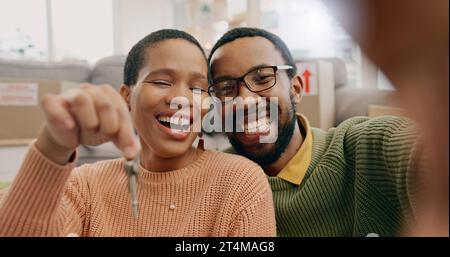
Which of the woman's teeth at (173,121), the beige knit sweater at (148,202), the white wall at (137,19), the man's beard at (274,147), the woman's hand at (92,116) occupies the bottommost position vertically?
the beige knit sweater at (148,202)

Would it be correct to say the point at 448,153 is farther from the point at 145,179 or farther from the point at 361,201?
the point at 145,179

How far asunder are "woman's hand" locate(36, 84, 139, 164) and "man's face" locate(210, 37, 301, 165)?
0.86ft

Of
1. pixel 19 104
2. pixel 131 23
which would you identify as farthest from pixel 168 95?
pixel 19 104

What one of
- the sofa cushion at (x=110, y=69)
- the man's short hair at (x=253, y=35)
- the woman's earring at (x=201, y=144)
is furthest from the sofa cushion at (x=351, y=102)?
the sofa cushion at (x=110, y=69)

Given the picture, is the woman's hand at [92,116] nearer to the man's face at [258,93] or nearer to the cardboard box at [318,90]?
the man's face at [258,93]

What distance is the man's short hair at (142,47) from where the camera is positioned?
58 centimetres

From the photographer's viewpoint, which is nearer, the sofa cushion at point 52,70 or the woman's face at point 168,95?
the woman's face at point 168,95

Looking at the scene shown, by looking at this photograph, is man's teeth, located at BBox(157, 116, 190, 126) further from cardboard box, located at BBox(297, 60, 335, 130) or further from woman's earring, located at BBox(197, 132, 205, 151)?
cardboard box, located at BBox(297, 60, 335, 130)

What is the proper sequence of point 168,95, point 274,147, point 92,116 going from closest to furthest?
point 92,116, point 168,95, point 274,147

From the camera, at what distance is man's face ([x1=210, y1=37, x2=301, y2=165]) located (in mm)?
610

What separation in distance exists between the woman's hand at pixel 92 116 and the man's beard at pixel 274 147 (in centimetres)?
30

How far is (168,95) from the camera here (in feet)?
1.78

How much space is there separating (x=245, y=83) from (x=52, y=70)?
0.36 metres

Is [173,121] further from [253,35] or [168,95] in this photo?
[253,35]
